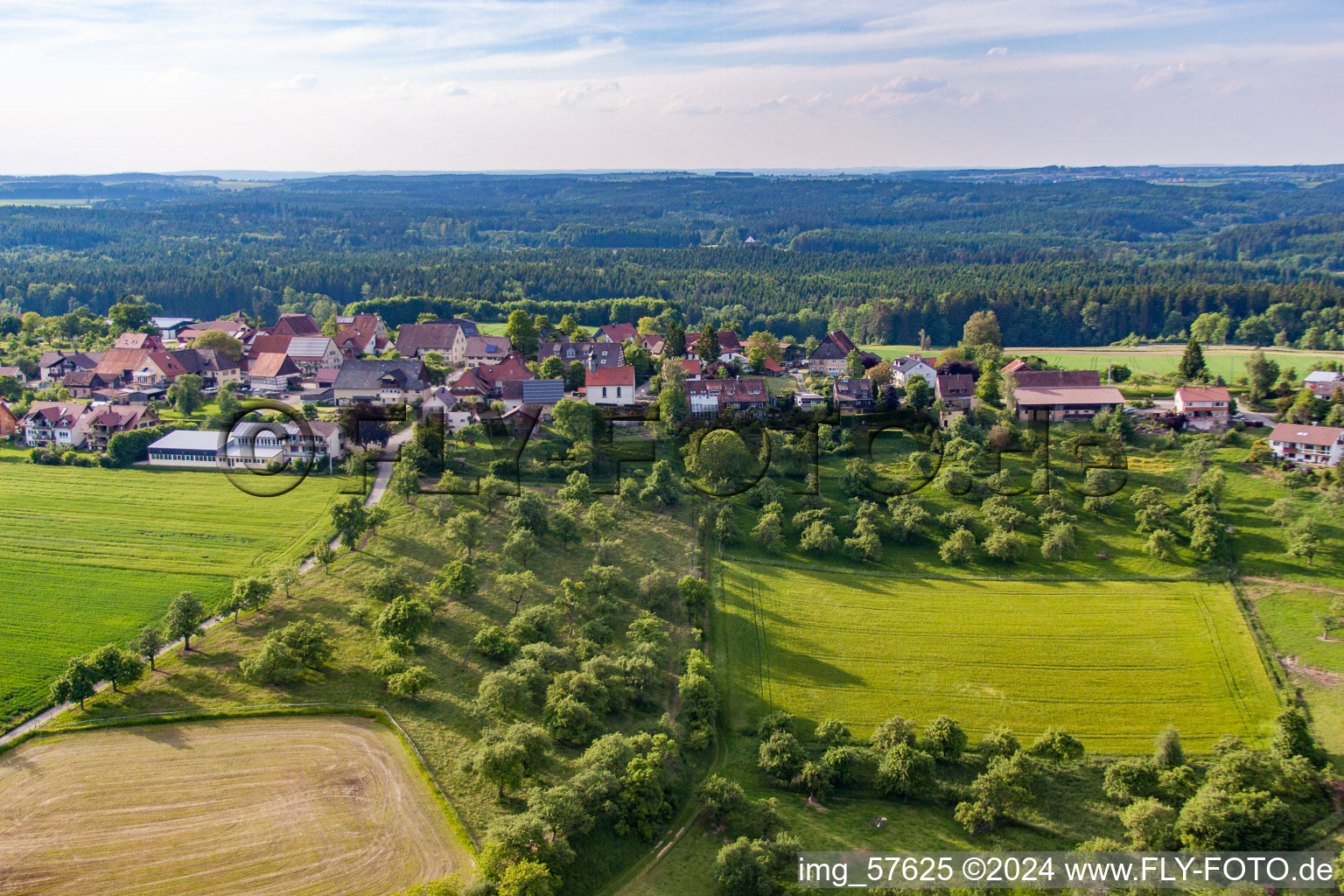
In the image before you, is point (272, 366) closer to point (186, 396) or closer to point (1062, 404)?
point (186, 396)

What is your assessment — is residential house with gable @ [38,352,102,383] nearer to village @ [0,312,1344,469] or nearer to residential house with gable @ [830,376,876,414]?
village @ [0,312,1344,469]

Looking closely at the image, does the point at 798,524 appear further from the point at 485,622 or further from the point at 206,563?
the point at 206,563

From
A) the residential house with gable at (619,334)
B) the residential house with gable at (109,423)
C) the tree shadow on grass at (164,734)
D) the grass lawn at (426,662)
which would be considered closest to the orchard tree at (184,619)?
the grass lawn at (426,662)

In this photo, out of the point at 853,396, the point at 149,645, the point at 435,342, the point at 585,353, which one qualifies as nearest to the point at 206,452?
the point at 149,645

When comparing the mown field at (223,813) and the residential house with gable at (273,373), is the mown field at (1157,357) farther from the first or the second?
the mown field at (223,813)

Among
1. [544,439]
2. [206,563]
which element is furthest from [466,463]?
[206,563]
